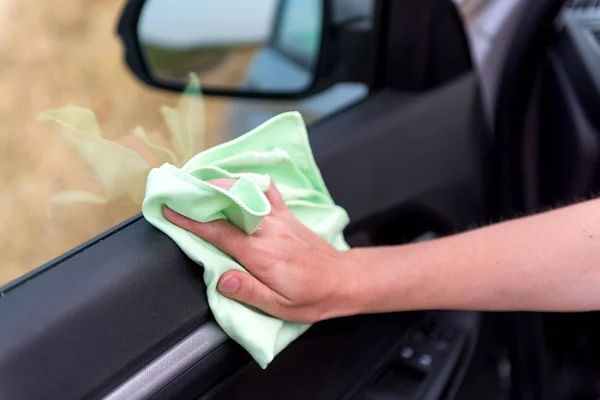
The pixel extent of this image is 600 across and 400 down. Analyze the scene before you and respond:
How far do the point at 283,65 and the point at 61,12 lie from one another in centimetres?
30

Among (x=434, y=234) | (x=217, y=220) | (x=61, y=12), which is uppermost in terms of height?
(x=61, y=12)

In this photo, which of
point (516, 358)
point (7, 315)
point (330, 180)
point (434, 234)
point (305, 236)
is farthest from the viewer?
point (516, 358)

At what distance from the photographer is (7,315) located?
1.50ft

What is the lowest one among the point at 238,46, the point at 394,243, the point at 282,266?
the point at 394,243

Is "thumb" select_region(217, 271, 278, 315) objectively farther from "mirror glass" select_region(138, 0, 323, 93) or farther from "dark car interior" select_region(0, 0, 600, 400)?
"mirror glass" select_region(138, 0, 323, 93)

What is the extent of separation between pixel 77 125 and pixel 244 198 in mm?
189

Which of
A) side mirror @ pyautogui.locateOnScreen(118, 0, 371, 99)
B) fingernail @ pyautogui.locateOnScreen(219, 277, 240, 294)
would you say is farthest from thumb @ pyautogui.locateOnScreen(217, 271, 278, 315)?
side mirror @ pyautogui.locateOnScreen(118, 0, 371, 99)

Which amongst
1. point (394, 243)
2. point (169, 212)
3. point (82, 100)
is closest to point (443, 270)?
point (394, 243)

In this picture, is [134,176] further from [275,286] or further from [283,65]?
[283,65]

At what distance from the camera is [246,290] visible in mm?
519

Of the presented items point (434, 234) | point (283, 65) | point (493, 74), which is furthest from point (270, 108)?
point (493, 74)

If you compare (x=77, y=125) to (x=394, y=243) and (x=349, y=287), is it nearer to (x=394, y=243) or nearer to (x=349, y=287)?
(x=349, y=287)

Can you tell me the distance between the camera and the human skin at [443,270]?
1.82 feet

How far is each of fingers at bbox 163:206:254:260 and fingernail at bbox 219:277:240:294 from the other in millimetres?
23
